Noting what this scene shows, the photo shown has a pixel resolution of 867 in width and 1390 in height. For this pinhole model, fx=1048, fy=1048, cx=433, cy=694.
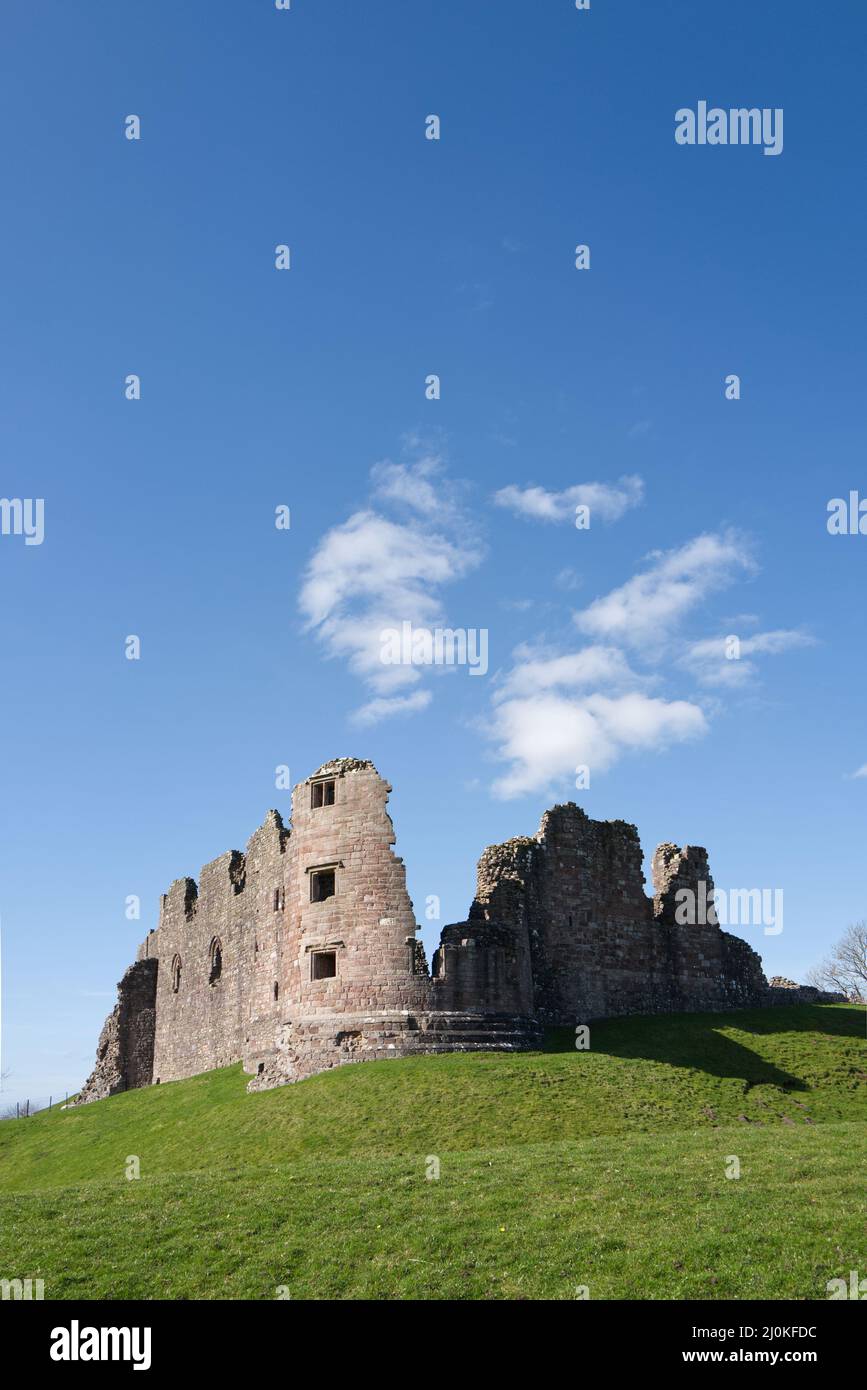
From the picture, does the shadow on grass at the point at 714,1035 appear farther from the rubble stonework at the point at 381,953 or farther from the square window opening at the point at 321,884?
the square window opening at the point at 321,884

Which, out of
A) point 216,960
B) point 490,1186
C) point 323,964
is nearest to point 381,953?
point 323,964

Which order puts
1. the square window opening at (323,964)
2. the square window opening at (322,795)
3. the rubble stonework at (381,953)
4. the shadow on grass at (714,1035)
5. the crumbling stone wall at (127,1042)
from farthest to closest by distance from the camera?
the crumbling stone wall at (127,1042), the square window opening at (322,795), the square window opening at (323,964), the rubble stonework at (381,953), the shadow on grass at (714,1035)

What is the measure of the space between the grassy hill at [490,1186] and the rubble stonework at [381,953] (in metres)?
2.28

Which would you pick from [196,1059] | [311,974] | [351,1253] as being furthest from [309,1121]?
[196,1059]

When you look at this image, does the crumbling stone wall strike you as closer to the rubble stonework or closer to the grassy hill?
the rubble stonework

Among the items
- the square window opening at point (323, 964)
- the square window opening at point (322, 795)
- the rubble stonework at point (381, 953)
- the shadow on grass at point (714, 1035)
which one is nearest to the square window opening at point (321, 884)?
the rubble stonework at point (381, 953)

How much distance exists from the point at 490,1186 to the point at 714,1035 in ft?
65.0

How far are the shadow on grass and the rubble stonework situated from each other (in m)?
1.87

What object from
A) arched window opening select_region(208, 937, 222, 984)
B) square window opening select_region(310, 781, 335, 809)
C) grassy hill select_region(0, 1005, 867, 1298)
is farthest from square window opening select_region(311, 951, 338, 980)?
arched window opening select_region(208, 937, 222, 984)

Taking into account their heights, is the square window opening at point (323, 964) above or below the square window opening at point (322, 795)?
below

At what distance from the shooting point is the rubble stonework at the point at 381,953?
3359 centimetres

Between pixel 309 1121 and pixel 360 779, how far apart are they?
39.7ft

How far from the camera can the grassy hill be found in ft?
51.8

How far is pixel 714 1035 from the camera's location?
37281 millimetres
